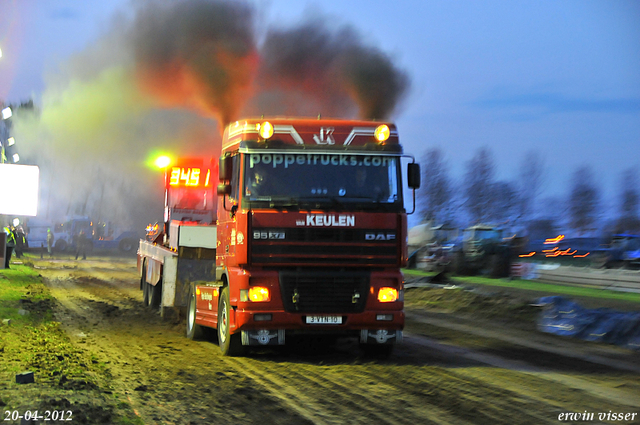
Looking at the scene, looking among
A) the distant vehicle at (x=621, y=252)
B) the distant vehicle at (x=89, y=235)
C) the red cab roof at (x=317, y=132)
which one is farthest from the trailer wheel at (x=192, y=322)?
the distant vehicle at (x=89, y=235)

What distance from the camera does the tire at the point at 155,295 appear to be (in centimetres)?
Result: 1470

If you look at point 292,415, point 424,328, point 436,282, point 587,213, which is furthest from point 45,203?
point 292,415

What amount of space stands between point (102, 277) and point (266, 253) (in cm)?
2078

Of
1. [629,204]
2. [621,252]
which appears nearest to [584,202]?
[629,204]

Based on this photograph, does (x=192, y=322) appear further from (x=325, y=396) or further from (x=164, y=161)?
(x=164, y=161)

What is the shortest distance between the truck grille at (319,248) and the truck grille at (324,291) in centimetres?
18

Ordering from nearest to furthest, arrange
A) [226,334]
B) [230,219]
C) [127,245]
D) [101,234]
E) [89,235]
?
1. [230,219]
2. [226,334]
3. [127,245]
4. [89,235]
5. [101,234]

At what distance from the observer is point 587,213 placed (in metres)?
69.3

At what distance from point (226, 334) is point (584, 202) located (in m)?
65.2

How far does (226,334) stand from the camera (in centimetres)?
1002

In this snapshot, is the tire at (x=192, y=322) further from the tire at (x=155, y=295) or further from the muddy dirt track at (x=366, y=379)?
the tire at (x=155, y=295)

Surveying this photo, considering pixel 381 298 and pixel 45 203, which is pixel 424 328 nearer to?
pixel 381 298

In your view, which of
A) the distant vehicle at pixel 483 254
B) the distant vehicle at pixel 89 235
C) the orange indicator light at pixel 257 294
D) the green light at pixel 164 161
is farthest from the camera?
the distant vehicle at pixel 89 235

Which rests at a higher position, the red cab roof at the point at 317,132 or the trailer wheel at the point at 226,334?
the red cab roof at the point at 317,132
